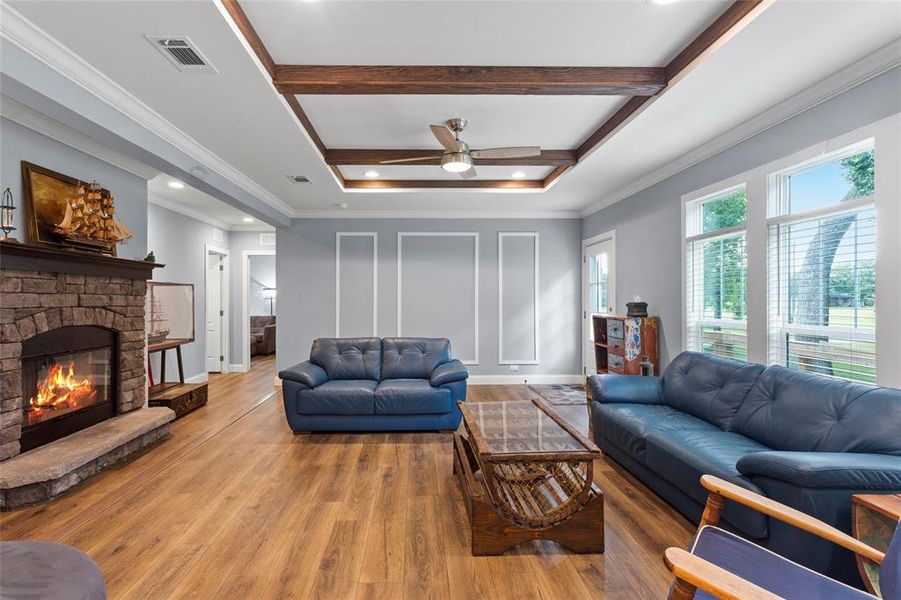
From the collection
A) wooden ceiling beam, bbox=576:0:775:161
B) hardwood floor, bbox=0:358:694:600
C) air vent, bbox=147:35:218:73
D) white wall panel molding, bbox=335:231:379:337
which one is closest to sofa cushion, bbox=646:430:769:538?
hardwood floor, bbox=0:358:694:600

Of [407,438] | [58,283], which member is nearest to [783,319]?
[407,438]

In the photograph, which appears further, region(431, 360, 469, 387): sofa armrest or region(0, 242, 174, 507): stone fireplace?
region(431, 360, 469, 387): sofa armrest

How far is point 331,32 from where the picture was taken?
2252 mm

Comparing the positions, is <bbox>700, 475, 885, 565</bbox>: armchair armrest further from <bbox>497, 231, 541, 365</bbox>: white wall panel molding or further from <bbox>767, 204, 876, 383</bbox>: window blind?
<bbox>497, 231, 541, 365</bbox>: white wall panel molding

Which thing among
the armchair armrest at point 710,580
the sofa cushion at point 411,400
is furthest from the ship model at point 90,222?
the armchair armrest at point 710,580

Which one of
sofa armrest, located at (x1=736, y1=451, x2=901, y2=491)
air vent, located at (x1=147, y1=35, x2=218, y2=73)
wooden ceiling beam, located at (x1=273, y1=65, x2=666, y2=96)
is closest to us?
sofa armrest, located at (x1=736, y1=451, x2=901, y2=491)

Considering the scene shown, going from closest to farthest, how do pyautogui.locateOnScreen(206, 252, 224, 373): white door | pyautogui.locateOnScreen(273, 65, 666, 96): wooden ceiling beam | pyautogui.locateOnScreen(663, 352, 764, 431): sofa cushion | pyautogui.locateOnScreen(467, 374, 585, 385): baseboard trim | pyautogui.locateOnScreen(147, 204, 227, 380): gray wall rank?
1. pyautogui.locateOnScreen(273, 65, 666, 96): wooden ceiling beam
2. pyautogui.locateOnScreen(663, 352, 764, 431): sofa cushion
3. pyautogui.locateOnScreen(147, 204, 227, 380): gray wall
4. pyautogui.locateOnScreen(467, 374, 585, 385): baseboard trim
5. pyautogui.locateOnScreen(206, 252, 224, 373): white door

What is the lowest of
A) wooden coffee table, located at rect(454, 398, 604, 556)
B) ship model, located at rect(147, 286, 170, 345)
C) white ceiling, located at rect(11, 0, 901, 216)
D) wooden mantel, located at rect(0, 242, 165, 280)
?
wooden coffee table, located at rect(454, 398, 604, 556)

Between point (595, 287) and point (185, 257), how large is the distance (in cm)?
587

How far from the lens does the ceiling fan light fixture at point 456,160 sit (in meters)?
3.24

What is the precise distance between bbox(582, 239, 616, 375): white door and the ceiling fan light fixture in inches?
108

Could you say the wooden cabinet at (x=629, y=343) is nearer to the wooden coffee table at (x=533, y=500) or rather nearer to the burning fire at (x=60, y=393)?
the wooden coffee table at (x=533, y=500)

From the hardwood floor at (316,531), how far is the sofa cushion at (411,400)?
393 millimetres

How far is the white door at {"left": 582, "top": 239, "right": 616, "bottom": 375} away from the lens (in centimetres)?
534
